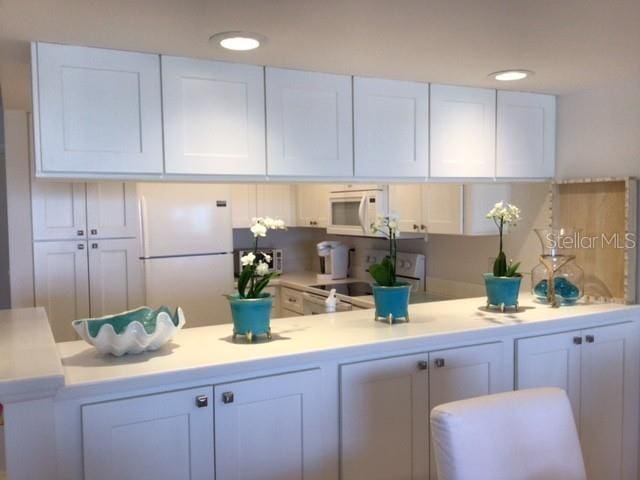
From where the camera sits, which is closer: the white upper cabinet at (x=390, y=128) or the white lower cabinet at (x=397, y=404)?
the white lower cabinet at (x=397, y=404)

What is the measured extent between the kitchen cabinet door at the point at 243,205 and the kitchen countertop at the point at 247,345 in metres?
2.21

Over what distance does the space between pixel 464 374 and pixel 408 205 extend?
1.62 meters

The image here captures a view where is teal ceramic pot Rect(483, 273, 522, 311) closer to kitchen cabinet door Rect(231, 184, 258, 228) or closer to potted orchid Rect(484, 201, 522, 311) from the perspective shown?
potted orchid Rect(484, 201, 522, 311)

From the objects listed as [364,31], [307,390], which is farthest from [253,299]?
[364,31]

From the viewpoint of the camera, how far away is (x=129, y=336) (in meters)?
1.93

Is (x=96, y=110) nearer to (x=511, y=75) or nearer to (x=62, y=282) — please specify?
(x=511, y=75)

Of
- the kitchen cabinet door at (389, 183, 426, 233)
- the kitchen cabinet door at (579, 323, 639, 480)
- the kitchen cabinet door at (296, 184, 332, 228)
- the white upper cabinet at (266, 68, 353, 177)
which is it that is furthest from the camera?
the kitchen cabinet door at (296, 184, 332, 228)

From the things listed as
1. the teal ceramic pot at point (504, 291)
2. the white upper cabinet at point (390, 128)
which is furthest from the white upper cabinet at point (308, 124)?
the teal ceramic pot at point (504, 291)

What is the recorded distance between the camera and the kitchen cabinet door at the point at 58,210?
3.70 meters

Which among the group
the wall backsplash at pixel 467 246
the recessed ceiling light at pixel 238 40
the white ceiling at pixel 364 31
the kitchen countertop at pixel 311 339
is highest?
the white ceiling at pixel 364 31

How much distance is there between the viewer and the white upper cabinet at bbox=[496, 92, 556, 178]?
297cm

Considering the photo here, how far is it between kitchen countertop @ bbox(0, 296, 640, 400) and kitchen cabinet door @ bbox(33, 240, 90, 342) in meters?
1.23

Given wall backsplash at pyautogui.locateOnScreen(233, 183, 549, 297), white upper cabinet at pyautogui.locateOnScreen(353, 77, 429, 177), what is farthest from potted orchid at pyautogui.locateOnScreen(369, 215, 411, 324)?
wall backsplash at pyautogui.locateOnScreen(233, 183, 549, 297)

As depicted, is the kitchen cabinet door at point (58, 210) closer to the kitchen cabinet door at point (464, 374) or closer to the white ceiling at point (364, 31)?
the white ceiling at point (364, 31)
